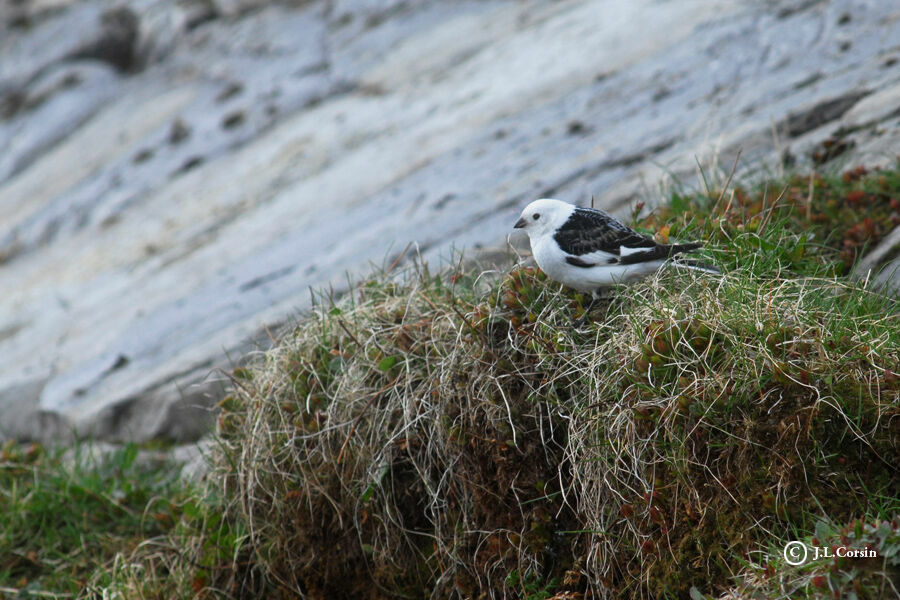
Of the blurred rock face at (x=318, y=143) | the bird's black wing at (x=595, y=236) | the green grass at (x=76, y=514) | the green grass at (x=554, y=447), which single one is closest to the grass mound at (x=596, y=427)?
the green grass at (x=554, y=447)

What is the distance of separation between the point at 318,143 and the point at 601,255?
674cm

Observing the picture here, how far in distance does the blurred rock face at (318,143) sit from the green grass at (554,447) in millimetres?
784

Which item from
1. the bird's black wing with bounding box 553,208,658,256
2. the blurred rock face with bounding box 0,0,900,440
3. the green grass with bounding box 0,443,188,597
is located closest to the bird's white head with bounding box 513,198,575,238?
the bird's black wing with bounding box 553,208,658,256

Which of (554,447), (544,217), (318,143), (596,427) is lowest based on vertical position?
(318,143)

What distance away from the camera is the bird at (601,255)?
14.9 ft

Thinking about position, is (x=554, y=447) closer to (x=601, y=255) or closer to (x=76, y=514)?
(x=601, y=255)

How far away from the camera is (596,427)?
4.17m

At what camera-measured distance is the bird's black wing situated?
15.1ft

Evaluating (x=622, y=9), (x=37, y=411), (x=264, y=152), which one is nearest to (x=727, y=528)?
(x=37, y=411)

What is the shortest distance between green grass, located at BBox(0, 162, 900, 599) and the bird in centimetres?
11

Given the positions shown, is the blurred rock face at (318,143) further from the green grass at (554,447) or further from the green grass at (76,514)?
the green grass at (554,447)

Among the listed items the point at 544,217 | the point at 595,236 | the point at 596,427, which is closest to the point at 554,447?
the point at 596,427

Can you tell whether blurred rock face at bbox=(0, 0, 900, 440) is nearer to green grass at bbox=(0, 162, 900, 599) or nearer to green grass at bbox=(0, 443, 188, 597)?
green grass at bbox=(0, 443, 188, 597)

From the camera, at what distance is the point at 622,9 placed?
33.0 ft
